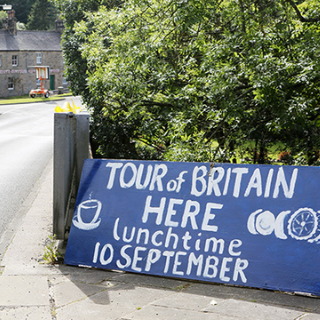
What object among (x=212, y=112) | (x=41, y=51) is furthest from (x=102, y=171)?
(x=41, y=51)

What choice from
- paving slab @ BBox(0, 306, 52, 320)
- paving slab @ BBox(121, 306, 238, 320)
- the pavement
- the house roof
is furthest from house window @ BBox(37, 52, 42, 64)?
paving slab @ BBox(121, 306, 238, 320)

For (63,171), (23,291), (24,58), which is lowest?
(23,291)

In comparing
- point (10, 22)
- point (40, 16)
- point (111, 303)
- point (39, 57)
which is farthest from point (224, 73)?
point (40, 16)

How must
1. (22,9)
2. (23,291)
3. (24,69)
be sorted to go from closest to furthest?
1. (23,291)
2. (24,69)
3. (22,9)

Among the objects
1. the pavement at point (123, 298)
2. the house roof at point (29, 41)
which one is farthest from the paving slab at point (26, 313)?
the house roof at point (29, 41)

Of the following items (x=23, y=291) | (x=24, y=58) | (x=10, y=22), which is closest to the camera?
(x=23, y=291)

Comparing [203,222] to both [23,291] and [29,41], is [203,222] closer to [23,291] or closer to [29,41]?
[23,291]

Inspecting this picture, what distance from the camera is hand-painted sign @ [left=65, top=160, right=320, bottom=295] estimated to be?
13.9ft

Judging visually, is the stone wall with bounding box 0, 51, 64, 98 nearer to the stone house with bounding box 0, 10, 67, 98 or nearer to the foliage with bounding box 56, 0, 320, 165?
the stone house with bounding box 0, 10, 67, 98

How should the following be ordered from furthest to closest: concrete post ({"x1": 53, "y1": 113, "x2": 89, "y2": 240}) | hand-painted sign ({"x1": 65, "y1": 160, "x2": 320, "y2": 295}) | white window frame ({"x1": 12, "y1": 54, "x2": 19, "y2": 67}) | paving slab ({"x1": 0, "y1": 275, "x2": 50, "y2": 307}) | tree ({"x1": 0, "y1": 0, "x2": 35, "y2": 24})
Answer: tree ({"x1": 0, "y1": 0, "x2": 35, "y2": 24})
white window frame ({"x1": 12, "y1": 54, "x2": 19, "y2": 67})
concrete post ({"x1": 53, "y1": 113, "x2": 89, "y2": 240})
hand-painted sign ({"x1": 65, "y1": 160, "x2": 320, "y2": 295})
paving slab ({"x1": 0, "y1": 275, "x2": 50, "y2": 307})

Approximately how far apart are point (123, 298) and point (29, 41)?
70.9m

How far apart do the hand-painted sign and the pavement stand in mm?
136

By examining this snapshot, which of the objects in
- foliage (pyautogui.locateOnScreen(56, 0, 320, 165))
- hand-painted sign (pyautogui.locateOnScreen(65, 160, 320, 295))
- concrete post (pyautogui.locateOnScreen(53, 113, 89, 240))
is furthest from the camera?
foliage (pyautogui.locateOnScreen(56, 0, 320, 165))

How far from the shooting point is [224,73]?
292 inches
